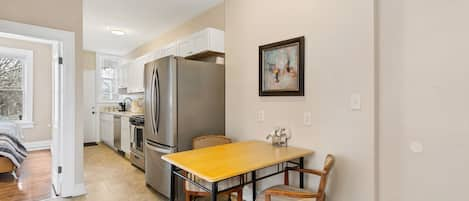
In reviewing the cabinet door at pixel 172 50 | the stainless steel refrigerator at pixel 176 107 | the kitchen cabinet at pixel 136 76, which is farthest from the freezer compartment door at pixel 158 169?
the kitchen cabinet at pixel 136 76

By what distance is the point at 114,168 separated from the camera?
4176 millimetres

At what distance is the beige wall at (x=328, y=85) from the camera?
189 cm

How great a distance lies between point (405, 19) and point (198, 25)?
294 centimetres

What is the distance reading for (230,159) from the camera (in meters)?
1.83

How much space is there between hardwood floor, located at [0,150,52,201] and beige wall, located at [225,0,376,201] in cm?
271

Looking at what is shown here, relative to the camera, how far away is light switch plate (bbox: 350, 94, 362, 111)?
1.92m

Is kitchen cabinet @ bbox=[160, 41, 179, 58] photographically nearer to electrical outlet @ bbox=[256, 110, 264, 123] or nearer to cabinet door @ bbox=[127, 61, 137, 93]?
cabinet door @ bbox=[127, 61, 137, 93]

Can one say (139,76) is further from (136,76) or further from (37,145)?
(37,145)

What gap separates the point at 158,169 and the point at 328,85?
2.21 metres

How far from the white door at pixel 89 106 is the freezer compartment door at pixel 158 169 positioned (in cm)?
421

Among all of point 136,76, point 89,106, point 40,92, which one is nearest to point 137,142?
point 136,76

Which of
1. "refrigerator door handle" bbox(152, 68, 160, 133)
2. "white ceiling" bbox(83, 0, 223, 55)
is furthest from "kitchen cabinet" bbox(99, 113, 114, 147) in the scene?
"refrigerator door handle" bbox(152, 68, 160, 133)

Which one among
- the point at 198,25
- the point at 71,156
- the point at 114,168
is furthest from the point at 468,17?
the point at 114,168

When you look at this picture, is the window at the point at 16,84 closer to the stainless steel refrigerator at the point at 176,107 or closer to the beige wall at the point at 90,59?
the beige wall at the point at 90,59
